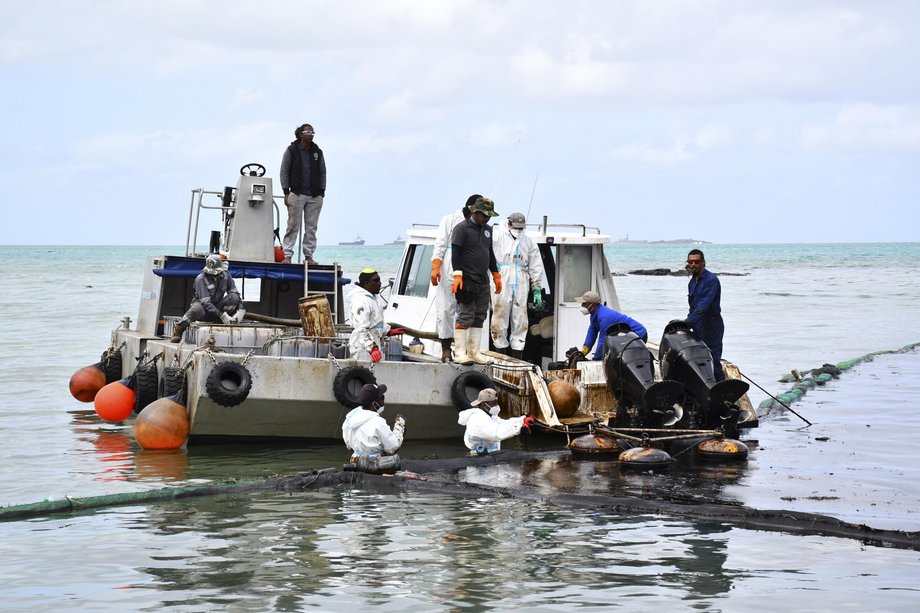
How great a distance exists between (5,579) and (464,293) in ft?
21.3

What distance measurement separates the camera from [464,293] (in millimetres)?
13102

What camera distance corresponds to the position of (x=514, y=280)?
13938 millimetres

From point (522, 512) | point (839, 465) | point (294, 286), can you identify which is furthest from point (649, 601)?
point (294, 286)

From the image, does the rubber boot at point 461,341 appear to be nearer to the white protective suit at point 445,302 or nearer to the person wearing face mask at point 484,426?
the white protective suit at point 445,302

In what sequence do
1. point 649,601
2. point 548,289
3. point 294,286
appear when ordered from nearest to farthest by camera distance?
point 649,601, point 548,289, point 294,286

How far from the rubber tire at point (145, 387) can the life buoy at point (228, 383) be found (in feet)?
7.24

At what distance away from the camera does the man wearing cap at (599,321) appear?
1273cm

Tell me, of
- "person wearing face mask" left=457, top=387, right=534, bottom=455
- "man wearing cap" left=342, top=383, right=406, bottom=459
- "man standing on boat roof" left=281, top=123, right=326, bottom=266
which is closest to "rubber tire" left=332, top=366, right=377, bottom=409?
"person wearing face mask" left=457, top=387, right=534, bottom=455

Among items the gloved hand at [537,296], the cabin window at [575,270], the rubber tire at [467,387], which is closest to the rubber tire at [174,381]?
the rubber tire at [467,387]

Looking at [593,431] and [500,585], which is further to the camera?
[593,431]

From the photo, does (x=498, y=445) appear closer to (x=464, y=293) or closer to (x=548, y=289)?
(x=464, y=293)

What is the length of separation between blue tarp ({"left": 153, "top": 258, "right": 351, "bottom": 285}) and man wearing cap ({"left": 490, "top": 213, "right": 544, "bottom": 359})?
2.53m

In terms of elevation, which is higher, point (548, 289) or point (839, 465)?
point (548, 289)

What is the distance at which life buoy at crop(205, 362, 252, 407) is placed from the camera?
463 inches
